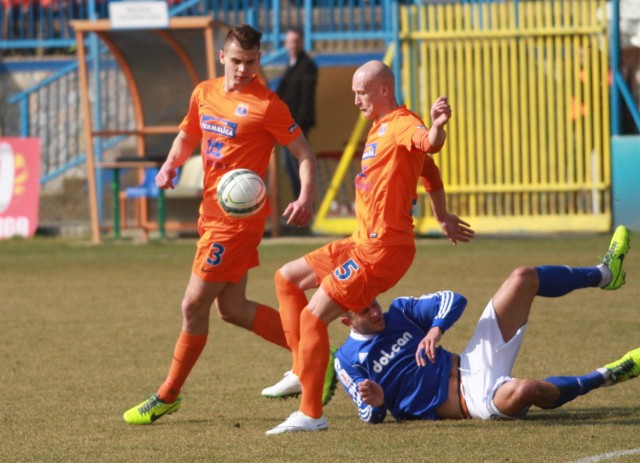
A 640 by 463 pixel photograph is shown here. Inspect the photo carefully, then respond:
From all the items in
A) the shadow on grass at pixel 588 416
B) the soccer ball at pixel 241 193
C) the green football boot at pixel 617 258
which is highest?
the soccer ball at pixel 241 193

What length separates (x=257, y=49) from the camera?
22.5 ft

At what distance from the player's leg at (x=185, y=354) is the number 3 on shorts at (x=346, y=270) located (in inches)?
30.4

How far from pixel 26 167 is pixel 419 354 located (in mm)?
13543

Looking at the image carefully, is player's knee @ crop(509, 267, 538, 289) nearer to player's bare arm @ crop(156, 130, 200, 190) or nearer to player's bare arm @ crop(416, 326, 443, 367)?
player's bare arm @ crop(416, 326, 443, 367)

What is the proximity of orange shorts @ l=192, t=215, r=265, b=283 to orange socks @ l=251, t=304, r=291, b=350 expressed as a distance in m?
0.37

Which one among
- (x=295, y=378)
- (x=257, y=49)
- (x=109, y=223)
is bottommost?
(x=109, y=223)

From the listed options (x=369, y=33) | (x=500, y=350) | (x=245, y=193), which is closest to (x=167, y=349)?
(x=245, y=193)

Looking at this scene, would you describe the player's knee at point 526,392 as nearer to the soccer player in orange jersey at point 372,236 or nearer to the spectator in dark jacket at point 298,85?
the soccer player in orange jersey at point 372,236

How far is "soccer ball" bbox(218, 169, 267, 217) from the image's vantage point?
675cm

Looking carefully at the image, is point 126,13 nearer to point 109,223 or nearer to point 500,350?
point 109,223

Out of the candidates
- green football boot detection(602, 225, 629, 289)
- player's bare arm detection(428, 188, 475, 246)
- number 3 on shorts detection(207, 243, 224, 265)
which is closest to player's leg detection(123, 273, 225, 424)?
number 3 on shorts detection(207, 243, 224, 265)

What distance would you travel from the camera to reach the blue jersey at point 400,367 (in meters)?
6.50

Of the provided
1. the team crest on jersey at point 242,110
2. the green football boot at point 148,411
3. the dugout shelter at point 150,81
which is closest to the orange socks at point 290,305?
the green football boot at point 148,411

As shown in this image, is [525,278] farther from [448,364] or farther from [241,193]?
[241,193]
